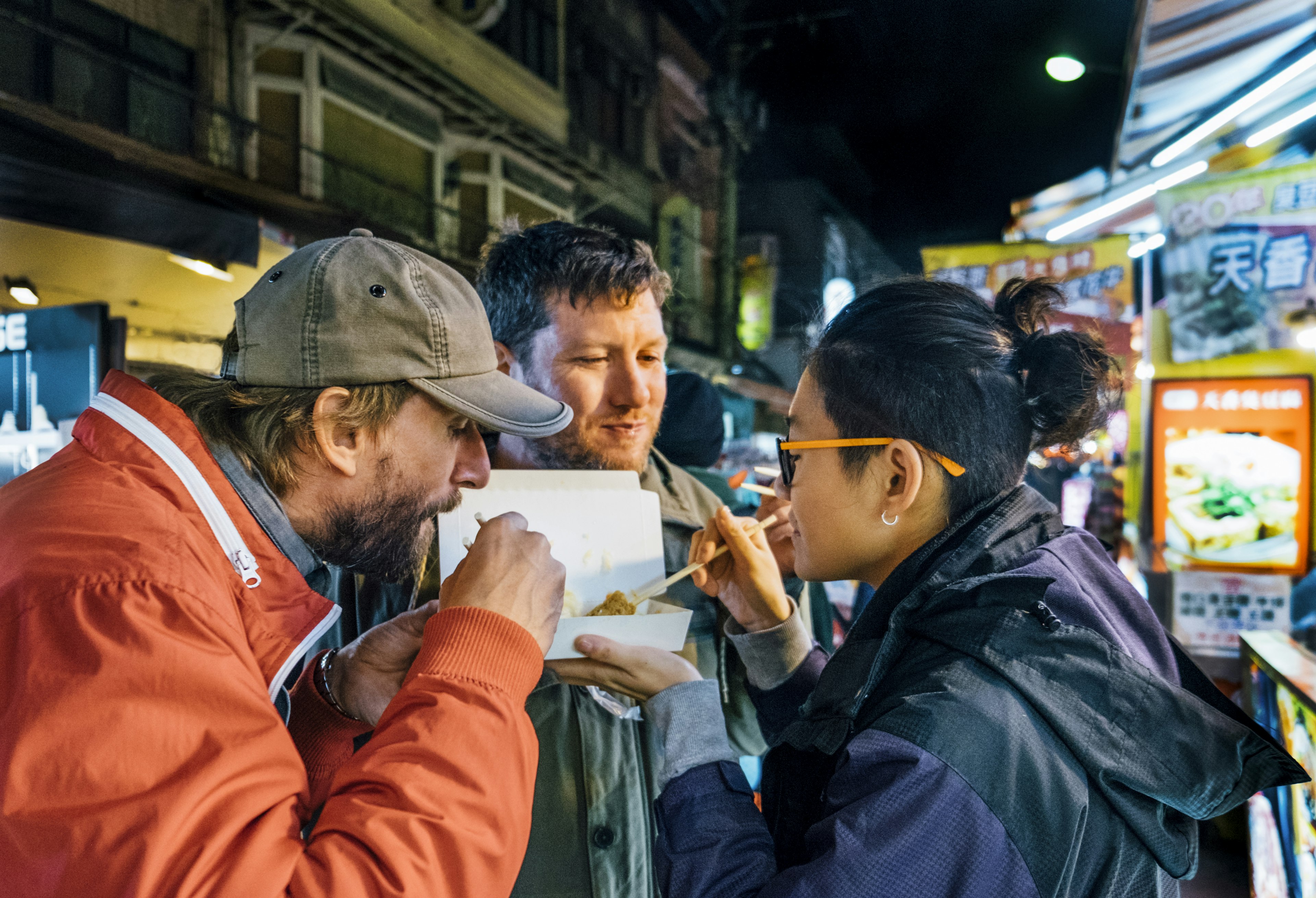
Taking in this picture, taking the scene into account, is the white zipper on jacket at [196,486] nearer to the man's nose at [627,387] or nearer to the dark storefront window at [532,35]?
the man's nose at [627,387]

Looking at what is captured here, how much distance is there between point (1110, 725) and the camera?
122 centimetres

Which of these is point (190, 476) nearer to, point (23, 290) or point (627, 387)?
point (627, 387)

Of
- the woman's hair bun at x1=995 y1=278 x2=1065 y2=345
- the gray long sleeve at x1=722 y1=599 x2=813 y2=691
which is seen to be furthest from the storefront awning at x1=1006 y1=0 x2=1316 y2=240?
the gray long sleeve at x1=722 y1=599 x2=813 y2=691

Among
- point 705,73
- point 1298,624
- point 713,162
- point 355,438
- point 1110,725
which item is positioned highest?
point 705,73

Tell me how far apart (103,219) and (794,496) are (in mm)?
4429

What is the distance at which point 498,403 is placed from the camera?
5.15 feet

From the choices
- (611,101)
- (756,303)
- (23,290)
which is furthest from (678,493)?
(756,303)

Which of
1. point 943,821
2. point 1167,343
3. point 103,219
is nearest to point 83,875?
point 943,821

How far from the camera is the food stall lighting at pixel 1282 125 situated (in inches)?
205

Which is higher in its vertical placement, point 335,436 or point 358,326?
point 358,326

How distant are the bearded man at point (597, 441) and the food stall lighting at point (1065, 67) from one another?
23.1ft

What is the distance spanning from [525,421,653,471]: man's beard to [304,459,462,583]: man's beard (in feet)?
2.05

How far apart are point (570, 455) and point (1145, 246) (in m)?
6.61

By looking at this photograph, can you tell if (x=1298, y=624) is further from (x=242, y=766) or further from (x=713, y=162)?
(x=713, y=162)
